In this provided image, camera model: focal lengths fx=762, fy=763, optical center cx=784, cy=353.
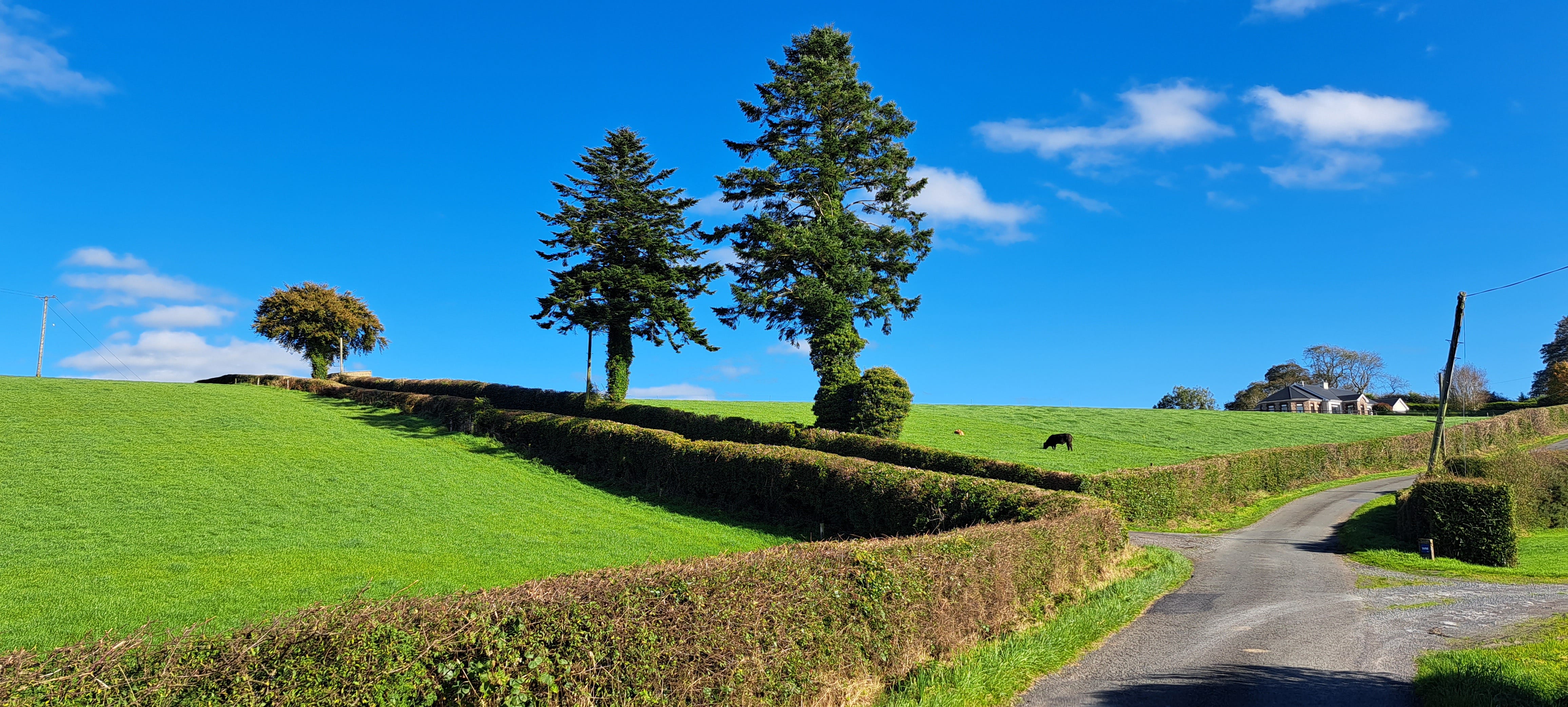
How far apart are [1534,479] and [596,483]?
108ft

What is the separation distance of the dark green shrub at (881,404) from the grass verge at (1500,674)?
2094 centimetres

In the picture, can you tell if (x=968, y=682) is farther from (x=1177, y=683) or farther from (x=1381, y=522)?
(x=1381, y=522)

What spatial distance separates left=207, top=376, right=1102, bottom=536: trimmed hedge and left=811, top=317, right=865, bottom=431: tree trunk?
8628 mm

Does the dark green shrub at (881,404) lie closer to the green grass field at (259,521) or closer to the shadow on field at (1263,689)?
the green grass field at (259,521)

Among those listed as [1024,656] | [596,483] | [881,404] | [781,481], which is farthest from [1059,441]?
[1024,656]

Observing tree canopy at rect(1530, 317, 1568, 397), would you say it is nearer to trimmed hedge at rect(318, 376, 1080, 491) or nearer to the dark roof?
the dark roof

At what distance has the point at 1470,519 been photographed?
21.0 meters

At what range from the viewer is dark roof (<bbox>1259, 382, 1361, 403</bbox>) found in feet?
328

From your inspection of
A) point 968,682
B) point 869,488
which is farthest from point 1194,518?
point 968,682

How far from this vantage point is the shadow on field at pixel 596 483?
67.3 feet

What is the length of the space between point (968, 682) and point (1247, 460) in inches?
1127

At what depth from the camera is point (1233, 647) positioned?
11094mm

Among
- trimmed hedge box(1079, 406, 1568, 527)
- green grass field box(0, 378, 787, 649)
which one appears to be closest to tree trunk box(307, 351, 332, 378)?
green grass field box(0, 378, 787, 649)

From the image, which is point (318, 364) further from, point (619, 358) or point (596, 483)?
point (596, 483)
